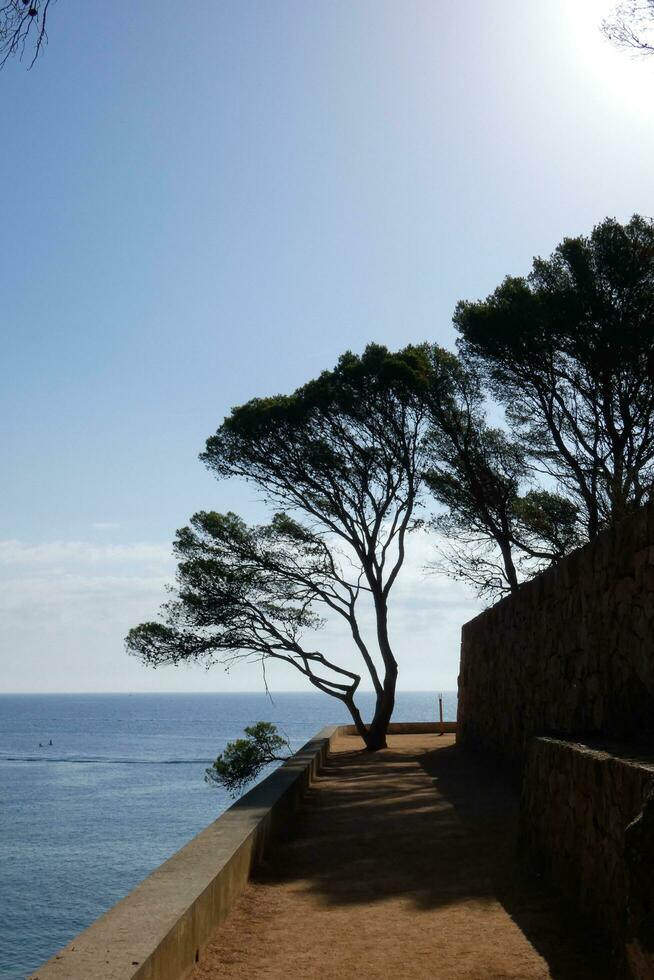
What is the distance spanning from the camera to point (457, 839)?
644 cm

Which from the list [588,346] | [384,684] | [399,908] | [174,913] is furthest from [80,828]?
[174,913]

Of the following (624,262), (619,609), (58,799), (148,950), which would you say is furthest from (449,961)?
(58,799)

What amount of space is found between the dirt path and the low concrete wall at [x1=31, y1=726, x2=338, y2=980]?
14cm

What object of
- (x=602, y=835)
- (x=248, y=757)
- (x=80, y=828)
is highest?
(x=602, y=835)

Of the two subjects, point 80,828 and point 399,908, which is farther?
point 80,828

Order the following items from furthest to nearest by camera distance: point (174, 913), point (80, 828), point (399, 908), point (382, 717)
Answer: point (80, 828), point (382, 717), point (399, 908), point (174, 913)

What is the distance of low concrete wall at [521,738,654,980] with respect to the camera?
2703 mm

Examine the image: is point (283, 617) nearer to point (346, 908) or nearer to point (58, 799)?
point (346, 908)

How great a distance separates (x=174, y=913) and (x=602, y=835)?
1779 millimetres

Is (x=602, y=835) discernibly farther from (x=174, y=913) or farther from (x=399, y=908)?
(x=174, y=913)

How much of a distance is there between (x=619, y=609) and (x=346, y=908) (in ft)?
9.73

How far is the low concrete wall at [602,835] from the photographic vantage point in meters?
2.70

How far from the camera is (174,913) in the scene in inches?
131

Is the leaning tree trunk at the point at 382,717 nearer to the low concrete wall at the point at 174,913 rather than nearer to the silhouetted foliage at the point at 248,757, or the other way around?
the silhouetted foliage at the point at 248,757
